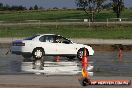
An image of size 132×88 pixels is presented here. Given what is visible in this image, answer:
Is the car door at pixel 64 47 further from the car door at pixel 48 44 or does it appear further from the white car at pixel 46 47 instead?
the car door at pixel 48 44

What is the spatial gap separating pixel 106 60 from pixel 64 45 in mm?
2659

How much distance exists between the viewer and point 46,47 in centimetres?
2858

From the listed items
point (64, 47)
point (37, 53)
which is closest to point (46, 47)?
point (37, 53)

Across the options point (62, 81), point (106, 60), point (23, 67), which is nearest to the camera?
point (62, 81)

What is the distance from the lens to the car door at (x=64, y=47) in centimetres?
2869

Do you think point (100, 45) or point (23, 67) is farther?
point (100, 45)

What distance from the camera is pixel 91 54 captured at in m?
29.3

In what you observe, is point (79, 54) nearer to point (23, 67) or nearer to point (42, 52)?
point (42, 52)

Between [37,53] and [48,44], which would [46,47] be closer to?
[48,44]

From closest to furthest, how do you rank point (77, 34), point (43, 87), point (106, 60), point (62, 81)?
point (43, 87), point (62, 81), point (106, 60), point (77, 34)

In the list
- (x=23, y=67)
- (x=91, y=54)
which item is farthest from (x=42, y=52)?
(x=23, y=67)

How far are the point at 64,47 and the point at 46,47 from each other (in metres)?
1.00

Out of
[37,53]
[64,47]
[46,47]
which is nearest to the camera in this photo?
[37,53]

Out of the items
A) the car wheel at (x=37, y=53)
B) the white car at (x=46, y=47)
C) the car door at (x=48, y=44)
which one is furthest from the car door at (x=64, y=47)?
the car wheel at (x=37, y=53)
